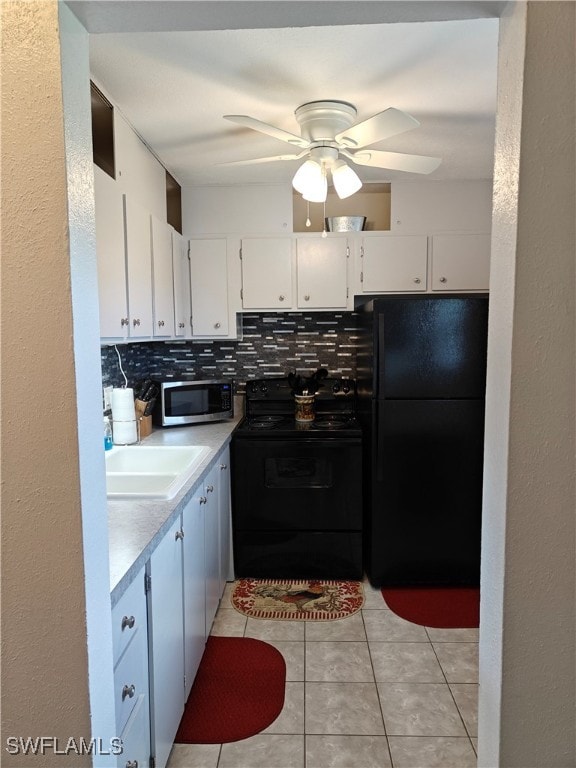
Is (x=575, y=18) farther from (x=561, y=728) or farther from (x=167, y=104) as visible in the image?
(x=167, y=104)

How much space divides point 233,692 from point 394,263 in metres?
2.47

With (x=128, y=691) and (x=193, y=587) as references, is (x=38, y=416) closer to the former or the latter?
(x=128, y=691)

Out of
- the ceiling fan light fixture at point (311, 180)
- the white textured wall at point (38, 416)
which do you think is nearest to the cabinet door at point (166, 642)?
the white textured wall at point (38, 416)

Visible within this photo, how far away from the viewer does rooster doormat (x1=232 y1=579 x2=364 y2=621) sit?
2637mm

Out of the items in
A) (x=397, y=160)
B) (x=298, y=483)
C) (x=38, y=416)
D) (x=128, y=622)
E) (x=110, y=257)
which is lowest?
(x=298, y=483)

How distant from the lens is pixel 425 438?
2.82 meters

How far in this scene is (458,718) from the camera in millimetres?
1930

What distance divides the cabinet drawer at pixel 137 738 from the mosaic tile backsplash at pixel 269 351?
2307 mm

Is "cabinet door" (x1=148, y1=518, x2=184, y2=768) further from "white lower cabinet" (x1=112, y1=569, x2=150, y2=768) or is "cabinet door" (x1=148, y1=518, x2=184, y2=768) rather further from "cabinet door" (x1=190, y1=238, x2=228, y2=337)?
"cabinet door" (x1=190, y1=238, x2=228, y2=337)

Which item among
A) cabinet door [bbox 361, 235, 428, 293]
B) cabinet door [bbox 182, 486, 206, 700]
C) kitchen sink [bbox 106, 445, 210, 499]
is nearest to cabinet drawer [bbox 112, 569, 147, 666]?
cabinet door [bbox 182, 486, 206, 700]

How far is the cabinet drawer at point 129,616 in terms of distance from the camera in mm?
1182

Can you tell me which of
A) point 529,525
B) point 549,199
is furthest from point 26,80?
point 529,525

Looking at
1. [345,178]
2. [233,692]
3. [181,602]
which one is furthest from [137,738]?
[345,178]

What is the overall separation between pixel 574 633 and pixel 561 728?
0.53ft
